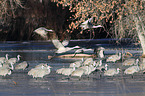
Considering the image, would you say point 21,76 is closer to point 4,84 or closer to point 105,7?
point 4,84

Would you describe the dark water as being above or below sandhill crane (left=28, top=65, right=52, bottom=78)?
below

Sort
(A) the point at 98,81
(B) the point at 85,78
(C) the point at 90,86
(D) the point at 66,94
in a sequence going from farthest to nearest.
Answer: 1. (B) the point at 85,78
2. (A) the point at 98,81
3. (C) the point at 90,86
4. (D) the point at 66,94

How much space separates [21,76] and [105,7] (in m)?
5.78

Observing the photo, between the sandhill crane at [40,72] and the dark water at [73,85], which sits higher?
the sandhill crane at [40,72]

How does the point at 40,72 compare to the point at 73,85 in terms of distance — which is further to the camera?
the point at 40,72

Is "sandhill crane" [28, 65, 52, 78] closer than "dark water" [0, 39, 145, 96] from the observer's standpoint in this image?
No

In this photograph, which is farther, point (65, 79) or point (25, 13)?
point (25, 13)

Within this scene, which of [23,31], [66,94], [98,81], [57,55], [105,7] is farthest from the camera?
[23,31]

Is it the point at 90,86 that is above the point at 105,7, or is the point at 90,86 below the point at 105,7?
below

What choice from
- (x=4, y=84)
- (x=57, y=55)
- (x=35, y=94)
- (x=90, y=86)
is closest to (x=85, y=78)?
(x=90, y=86)

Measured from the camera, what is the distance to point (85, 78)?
1576 centimetres

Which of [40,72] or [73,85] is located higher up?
[40,72]

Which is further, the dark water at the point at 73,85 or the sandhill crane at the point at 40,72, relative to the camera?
the sandhill crane at the point at 40,72

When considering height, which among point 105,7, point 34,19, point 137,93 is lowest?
point 137,93
